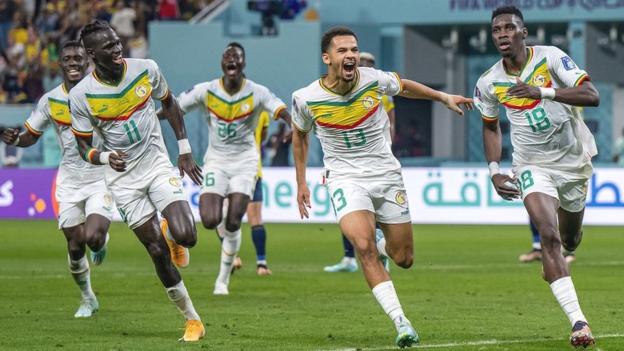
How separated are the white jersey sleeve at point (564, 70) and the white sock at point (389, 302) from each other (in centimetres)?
203

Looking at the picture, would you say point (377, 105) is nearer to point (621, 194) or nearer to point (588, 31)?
point (621, 194)

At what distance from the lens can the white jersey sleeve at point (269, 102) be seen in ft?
52.1

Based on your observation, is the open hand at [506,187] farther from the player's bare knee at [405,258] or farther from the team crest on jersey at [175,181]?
the team crest on jersey at [175,181]

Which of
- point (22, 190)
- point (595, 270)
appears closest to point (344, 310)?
point (595, 270)

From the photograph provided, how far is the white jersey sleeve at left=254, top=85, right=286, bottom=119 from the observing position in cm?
1588

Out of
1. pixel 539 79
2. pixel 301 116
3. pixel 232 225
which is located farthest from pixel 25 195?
pixel 539 79

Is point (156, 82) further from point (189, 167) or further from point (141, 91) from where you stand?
point (189, 167)

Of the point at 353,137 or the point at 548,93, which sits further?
the point at 353,137

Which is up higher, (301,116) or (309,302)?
(301,116)

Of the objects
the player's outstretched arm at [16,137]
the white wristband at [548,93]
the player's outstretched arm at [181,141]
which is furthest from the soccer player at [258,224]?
the white wristband at [548,93]

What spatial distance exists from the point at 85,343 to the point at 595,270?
8445 mm

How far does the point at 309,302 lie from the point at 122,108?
3.60 metres

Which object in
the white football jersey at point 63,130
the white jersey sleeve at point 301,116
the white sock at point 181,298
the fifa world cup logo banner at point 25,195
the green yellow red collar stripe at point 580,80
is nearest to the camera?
the green yellow red collar stripe at point 580,80

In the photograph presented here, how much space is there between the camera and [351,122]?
36.5ft
